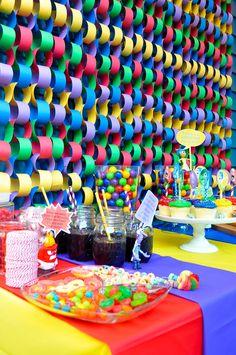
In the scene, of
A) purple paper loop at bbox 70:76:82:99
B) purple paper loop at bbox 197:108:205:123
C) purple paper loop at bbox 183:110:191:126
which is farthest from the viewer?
purple paper loop at bbox 197:108:205:123

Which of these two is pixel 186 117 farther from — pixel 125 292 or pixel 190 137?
pixel 125 292

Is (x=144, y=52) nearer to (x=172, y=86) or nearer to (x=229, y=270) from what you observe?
(x=172, y=86)

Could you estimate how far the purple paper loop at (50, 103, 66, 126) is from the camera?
1.63m

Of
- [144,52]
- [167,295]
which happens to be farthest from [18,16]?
[167,295]

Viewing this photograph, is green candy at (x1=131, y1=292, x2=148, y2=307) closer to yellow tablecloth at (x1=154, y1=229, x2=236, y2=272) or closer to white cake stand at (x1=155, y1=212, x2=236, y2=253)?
yellow tablecloth at (x1=154, y1=229, x2=236, y2=272)

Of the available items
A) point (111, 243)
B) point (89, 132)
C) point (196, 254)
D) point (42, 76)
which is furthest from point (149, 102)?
point (111, 243)

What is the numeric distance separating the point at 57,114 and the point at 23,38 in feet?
1.02

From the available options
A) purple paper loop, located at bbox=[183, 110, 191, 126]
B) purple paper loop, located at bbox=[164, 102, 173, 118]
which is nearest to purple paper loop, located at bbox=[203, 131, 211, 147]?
purple paper loop, located at bbox=[183, 110, 191, 126]

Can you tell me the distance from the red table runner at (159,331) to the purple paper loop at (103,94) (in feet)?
3.51

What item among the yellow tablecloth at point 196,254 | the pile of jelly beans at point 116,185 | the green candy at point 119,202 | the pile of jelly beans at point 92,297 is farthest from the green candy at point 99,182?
the pile of jelly beans at point 92,297

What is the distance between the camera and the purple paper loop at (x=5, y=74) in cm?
144

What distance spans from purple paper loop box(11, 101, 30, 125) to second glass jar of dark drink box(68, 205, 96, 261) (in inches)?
16.4

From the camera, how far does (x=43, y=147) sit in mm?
1571

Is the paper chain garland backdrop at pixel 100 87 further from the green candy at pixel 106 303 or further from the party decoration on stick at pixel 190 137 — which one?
the green candy at pixel 106 303
